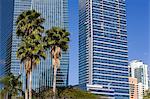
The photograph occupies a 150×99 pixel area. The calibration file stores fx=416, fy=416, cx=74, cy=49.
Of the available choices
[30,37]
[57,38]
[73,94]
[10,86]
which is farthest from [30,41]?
[73,94]

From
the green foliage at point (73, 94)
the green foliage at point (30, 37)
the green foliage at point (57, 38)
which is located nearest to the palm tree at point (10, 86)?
the green foliage at point (73, 94)

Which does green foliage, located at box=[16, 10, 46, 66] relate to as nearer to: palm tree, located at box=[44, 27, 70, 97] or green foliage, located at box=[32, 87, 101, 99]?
palm tree, located at box=[44, 27, 70, 97]

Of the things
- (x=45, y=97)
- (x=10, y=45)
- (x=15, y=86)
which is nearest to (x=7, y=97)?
(x=15, y=86)

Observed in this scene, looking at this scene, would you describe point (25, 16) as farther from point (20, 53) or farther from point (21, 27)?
point (20, 53)

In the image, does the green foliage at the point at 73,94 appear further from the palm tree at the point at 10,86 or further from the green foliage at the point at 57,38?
the green foliage at the point at 57,38

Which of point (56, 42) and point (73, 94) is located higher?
point (56, 42)

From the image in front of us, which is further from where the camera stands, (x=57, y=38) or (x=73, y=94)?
(x=73, y=94)

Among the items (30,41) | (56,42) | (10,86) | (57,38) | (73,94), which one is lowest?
(73,94)

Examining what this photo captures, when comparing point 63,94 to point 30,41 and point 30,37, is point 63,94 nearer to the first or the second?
point 30,37

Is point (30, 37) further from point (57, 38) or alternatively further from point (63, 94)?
point (63, 94)

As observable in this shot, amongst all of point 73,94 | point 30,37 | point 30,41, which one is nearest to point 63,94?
point 73,94

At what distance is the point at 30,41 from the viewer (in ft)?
133

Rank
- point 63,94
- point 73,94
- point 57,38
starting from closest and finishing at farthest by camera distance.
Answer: point 57,38 → point 63,94 → point 73,94

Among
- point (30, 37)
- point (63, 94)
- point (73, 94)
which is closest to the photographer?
point (30, 37)
